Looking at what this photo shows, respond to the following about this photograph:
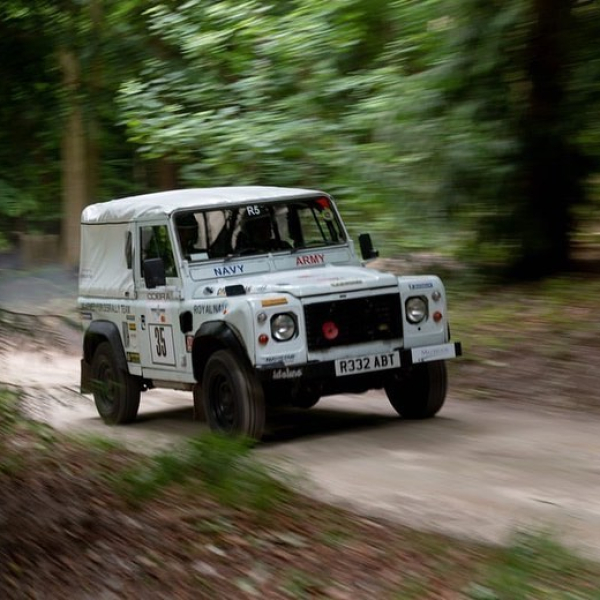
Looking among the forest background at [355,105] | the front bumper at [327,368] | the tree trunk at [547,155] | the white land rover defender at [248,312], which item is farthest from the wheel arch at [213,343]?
the tree trunk at [547,155]

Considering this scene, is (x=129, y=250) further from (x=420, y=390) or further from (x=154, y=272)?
(x=420, y=390)

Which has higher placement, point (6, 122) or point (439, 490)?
point (6, 122)

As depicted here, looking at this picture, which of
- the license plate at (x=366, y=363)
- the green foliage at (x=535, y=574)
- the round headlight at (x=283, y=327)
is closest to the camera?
the green foliage at (x=535, y=574)

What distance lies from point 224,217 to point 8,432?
4333 millimetres

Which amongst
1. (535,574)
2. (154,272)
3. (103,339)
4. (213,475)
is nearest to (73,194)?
(103,339)

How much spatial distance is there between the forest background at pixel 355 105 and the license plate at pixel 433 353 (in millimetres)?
3226

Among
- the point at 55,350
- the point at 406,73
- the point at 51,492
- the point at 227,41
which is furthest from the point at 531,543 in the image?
the point at 227,41

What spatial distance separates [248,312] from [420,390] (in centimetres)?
207

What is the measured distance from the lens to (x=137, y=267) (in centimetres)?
1139

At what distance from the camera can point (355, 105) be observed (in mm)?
18234

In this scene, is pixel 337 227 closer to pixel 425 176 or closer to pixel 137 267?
pixel 137 267

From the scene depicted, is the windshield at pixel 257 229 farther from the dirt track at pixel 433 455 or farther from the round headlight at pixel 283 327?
the dirt track at pixel 433 455

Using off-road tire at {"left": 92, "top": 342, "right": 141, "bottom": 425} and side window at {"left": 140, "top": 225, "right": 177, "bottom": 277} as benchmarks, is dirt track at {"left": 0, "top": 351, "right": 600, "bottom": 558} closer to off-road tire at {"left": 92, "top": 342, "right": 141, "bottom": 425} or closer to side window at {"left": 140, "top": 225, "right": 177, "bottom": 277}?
off-road tire at {"left": 92, "top": 342, "right": 141, "bottom": 425}

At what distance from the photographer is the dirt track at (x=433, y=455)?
7059 mm
